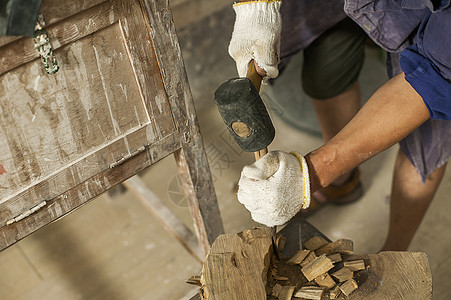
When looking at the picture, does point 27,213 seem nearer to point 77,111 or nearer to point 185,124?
point 77,111

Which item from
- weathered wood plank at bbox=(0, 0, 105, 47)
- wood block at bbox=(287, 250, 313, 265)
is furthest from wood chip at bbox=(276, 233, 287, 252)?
weathered wood plank at bbox=(0, 0, 105, 47)

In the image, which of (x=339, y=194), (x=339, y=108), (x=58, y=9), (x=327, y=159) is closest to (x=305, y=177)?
(x=327, y=159)

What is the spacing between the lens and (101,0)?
0.94 m

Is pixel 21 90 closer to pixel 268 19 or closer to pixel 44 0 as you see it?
pixel 44 0

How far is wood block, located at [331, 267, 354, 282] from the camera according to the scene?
105 centimetres

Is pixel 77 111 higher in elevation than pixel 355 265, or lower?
higher

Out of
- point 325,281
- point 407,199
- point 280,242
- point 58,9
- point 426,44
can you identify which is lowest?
point 407,199

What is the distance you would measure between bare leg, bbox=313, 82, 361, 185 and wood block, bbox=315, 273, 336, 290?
83 cm

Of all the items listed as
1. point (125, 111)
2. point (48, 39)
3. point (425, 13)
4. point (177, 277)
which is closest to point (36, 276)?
point (177, 277)

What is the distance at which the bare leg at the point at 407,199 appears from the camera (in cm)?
153

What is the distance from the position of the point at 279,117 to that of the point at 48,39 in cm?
159

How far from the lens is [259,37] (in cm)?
121

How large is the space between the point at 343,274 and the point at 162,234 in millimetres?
1098

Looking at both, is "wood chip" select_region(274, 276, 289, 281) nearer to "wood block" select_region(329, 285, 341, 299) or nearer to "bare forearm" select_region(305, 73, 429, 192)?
"wood block" select_region(329, 285, 341, 299)
